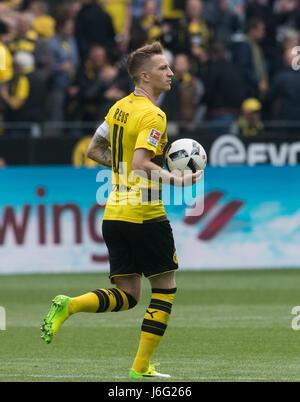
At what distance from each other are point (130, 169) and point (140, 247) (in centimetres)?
56

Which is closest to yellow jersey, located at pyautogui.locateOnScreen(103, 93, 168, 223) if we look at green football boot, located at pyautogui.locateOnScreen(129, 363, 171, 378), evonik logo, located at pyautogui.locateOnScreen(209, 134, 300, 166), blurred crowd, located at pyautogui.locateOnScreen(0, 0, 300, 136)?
green football boot, located at pyautogui.locateOnScreen(129, 363, 171, 378)

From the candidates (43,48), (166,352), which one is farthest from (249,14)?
(166,352)

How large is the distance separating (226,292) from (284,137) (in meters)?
4.05

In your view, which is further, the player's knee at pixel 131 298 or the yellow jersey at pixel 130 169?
the player's knee at pixel 131 298

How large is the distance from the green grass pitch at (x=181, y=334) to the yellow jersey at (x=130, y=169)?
3.88 ft

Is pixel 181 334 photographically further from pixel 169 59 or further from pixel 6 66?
pixel 6 66

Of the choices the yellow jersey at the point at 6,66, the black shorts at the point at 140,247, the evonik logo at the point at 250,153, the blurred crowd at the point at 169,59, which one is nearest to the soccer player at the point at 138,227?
the black shorts at the point at 140,247

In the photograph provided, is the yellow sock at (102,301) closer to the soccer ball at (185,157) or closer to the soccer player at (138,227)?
the soccer player at (138,227)

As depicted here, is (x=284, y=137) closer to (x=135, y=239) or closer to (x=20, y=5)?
(x=20, y=5)

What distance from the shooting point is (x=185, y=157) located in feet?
25.1

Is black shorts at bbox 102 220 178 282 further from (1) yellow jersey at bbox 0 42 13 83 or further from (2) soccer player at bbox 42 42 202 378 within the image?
(1) yellow jersey at bbox 0 42 13 83

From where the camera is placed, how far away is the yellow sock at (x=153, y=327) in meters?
7.44

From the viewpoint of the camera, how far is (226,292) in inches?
529

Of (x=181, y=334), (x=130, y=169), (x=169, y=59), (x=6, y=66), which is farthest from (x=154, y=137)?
(x=6, y=66)
